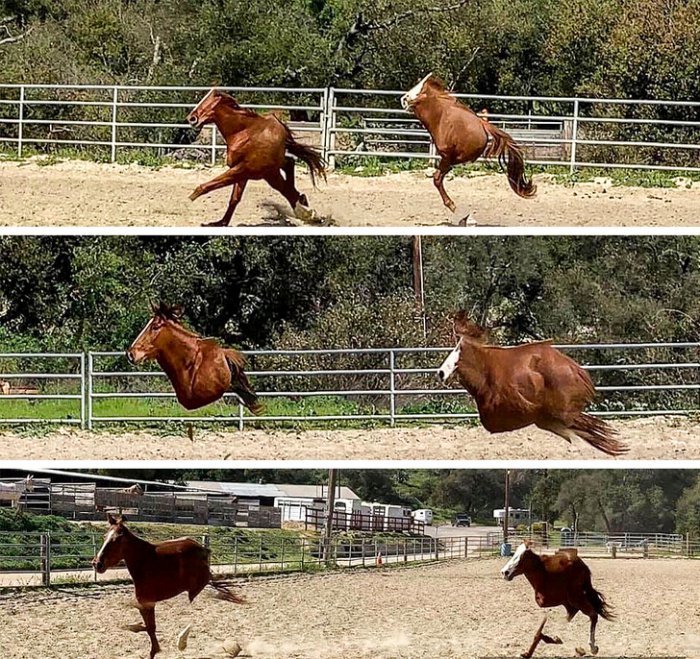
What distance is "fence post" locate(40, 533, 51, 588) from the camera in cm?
873

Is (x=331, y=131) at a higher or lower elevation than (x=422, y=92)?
higher

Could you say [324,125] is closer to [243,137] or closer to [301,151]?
[301,151]

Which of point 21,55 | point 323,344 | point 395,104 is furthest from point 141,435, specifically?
point 21,55

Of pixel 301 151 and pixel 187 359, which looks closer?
pixel 187 359

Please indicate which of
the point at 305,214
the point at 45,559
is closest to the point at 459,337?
the point at 305,214

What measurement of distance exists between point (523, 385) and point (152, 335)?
180cm

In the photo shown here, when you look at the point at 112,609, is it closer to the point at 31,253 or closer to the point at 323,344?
the point at 323,344

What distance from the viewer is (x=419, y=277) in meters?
11.3

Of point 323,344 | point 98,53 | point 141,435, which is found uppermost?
point 98,53

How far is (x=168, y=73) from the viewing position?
15.1 m

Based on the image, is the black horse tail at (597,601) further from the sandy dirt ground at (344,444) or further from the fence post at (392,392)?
the fence post at (392,392)

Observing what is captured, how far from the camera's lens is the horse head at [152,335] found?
6.23 metres

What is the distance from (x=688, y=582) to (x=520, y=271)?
133 inches

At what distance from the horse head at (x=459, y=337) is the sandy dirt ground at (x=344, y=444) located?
8.92 ft
